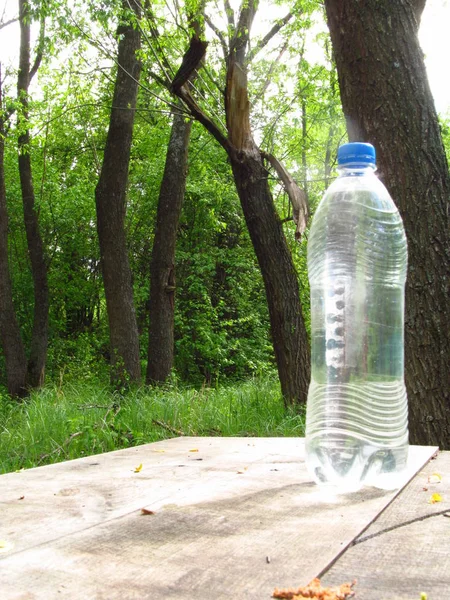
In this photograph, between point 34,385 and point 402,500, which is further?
point 34,385

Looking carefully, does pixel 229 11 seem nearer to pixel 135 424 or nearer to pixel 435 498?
pixel 135 424

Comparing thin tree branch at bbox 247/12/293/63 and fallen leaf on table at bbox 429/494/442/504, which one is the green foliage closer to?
thin tree branch at bbox 247/12/293/63

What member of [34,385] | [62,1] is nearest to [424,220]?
[62,1]

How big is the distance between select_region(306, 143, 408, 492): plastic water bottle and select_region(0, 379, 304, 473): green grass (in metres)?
2.63

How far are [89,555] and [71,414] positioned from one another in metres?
5.15

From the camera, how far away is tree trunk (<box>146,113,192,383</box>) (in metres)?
9.23

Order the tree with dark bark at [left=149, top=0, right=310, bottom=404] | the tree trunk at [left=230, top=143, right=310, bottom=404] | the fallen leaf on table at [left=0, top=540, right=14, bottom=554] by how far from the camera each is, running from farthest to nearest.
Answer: the tree trunk at [left=230, top=143, right=310, bottom=404] < the tree with dark bark at [left=149, top=0, right=310, bottom=404] < the fallen leaf on table at [left=0, top=540, right=14, bottom=554]

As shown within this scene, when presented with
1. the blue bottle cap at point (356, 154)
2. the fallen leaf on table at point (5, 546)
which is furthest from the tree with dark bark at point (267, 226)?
the fallen leaf on table at point (5, 546)

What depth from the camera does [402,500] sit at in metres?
1.24

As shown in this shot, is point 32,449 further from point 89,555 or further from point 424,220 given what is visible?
point 89,555

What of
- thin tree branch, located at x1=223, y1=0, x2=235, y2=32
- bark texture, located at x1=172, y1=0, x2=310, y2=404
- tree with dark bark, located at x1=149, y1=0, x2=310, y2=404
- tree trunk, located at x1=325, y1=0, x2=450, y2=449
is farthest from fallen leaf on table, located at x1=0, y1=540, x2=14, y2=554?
thin tree branch, located at x1=223, y1=0, x2=235, y2=32

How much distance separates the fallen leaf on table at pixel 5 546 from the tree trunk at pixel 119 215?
24.0ft

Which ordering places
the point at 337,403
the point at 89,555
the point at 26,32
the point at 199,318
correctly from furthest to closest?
the point at 199,318
the point at 26,32
the point at 337,403
the point at 89,555

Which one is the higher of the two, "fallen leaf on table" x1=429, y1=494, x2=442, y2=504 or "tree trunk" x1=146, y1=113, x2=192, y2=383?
"tree trunk" x1=146, y1=113, x2=192, y2=383
